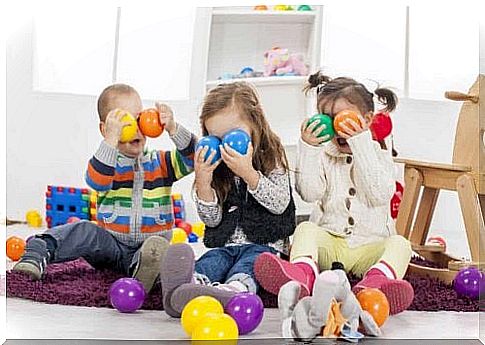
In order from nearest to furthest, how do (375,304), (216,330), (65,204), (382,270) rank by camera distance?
(216,330), (375,304), (382,270), (65,204)

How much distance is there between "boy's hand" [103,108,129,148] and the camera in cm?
191

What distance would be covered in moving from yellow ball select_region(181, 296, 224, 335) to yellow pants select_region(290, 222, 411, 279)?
1.11ft

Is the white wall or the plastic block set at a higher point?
the white wall

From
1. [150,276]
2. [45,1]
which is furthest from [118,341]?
[45,1]

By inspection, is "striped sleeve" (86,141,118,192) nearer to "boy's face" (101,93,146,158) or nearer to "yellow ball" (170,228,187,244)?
"boy's face" (101,93,146,158)

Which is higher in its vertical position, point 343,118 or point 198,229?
point 343,118

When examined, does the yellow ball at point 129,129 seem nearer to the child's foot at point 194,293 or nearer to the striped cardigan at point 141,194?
the striped cardigan at point 141,194

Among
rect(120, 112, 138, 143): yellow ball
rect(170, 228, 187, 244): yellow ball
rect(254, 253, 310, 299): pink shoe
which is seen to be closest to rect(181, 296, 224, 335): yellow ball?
rect(254, 253, 310, 299): pink shoe

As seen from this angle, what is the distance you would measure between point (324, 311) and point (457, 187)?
2.12 feet

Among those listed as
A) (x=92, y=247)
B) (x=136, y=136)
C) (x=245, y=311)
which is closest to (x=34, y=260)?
(x=92, y=247)

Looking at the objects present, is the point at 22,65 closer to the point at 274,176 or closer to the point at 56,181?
the point at 56,181

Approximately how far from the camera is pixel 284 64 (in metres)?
2.05

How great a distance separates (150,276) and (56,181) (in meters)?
0.50

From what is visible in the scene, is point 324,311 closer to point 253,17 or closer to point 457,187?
point 457,187
